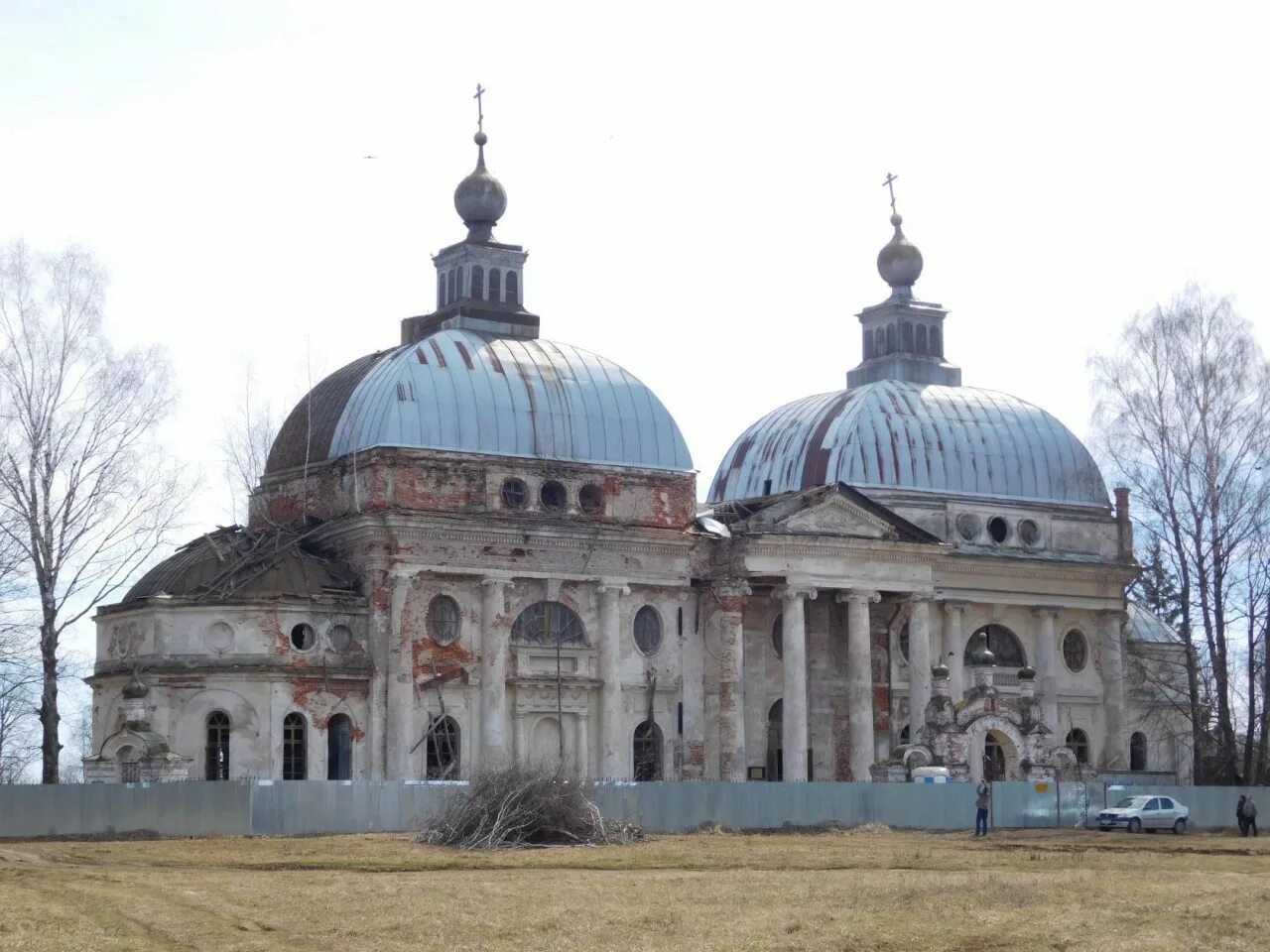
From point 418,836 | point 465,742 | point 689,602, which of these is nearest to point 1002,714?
point 689,602

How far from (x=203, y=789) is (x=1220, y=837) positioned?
20.9m

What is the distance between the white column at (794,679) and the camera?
5378 centimetres

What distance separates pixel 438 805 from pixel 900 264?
104 feet

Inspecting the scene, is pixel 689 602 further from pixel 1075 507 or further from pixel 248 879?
pixel 248 879

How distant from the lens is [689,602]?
178 feet

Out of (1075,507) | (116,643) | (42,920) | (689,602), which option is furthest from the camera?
(1075,507)

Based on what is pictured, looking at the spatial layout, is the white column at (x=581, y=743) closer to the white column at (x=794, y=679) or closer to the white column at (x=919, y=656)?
the white column at (x=794, y=679)

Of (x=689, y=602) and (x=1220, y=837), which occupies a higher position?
(x=689, y=602)

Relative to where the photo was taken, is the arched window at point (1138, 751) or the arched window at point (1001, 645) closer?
the arched window at point (1001, 645)

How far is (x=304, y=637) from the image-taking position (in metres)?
49.1

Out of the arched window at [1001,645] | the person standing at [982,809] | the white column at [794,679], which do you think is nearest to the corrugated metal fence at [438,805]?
the person standing at [982,809]

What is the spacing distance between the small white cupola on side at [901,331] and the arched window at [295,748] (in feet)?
79.6

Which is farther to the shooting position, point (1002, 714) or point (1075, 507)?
point (1075, 507)

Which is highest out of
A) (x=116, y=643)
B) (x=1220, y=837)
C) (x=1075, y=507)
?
(x=1075, y=507)
